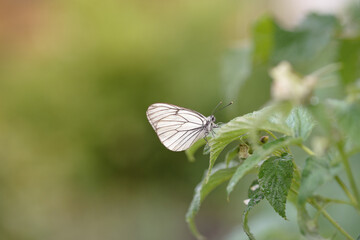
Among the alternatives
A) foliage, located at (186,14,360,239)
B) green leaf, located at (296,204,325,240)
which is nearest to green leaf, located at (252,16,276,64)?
foliage, located at (186,14,360,239)

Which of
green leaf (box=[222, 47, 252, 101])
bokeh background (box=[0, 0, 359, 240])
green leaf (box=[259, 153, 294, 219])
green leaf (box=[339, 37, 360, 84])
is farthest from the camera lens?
bokeh background (box=[0, 0, 359, 240])

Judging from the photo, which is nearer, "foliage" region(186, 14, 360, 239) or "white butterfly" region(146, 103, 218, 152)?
"foliage" region(186, 14, 360, 239)

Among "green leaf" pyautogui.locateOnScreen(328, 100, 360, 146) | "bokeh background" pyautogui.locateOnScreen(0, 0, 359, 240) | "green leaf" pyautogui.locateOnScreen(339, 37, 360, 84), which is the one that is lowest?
"green leaf" pyautogui.locateOnScreen(328, 100, 360, 146)

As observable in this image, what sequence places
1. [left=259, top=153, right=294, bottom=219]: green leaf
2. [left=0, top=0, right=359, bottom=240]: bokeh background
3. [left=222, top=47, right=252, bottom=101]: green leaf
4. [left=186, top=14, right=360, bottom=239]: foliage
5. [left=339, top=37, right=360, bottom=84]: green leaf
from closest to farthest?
1. [left=186, top=14, right=360, bottom=239]: foliage
2. [left=259, top=153, right=294, bottom=219]: green leaf
3. [left=339, top=37, right=360, bottom=84]: green leaf
4. [left=222, top=47, right=252, bottom=101]: green leaf
5. [left=0, top=0, right=359, bottom=240]: bokeh background

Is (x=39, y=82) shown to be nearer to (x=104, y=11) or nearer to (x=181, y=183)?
(x=104, y=11)

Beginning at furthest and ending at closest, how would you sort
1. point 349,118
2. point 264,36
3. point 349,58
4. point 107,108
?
point 107,108
point 264,36
point 349,58
point 349,118

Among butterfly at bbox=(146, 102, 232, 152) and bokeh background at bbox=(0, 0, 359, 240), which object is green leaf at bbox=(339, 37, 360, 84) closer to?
butterfly at bbox=(146, 102, 232, 152)

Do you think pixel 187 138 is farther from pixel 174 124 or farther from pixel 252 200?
pixel 252 200

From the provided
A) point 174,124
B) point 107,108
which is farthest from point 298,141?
point 107,108

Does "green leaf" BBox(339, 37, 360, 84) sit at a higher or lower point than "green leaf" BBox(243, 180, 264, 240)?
higher
